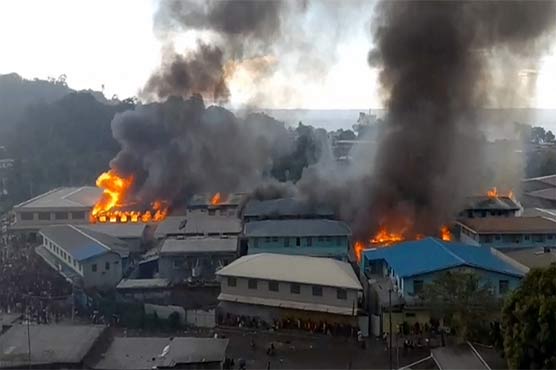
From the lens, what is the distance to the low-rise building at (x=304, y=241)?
22.2 metres

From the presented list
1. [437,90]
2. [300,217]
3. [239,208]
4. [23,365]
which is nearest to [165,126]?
[239,208]

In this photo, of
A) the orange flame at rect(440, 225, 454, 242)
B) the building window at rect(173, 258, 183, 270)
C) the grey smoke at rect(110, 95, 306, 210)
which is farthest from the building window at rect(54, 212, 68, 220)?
the orange flame at rect(440, 225, 454, 242)

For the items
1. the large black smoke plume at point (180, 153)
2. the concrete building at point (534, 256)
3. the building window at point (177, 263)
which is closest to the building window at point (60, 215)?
the large black smoke plume at point (180, 153)

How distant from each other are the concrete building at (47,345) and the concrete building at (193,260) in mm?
4642

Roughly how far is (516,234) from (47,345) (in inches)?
612

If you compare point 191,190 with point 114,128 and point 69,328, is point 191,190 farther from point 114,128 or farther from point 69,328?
point 69,328

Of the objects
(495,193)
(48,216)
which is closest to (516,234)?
(495,193)

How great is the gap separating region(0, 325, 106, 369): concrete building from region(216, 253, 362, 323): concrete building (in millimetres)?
3822

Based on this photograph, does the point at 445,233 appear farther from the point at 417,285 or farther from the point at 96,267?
the point at 96,267

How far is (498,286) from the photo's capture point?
58.1ft

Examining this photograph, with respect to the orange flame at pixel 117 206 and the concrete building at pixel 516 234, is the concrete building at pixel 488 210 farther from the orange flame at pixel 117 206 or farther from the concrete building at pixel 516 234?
the orange flame at pixel 117 206

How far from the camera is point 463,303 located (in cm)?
1577

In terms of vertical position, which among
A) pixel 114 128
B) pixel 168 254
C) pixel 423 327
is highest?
pixel 114 128

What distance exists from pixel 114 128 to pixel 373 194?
1398 centimetres
